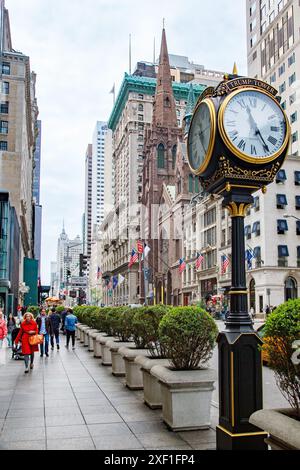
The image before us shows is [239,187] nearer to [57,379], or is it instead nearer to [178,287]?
[57,379]

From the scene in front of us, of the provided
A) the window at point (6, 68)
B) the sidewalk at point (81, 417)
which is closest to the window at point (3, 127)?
the window at point (6, 68)

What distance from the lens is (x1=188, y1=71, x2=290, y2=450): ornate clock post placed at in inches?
211

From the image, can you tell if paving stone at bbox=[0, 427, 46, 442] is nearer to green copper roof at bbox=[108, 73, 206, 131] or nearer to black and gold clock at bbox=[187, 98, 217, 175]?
black and gold clock at bbox=[187, 98, 217, 175]

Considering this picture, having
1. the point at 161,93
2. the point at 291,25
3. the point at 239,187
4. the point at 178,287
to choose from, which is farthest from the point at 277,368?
the point at 161,93

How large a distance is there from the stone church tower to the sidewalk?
298 feet

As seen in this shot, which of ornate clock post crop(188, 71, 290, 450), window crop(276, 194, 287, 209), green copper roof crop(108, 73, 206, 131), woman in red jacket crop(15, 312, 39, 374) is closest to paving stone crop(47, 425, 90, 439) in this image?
ornate clock post crop(188, 71, 290, 450)

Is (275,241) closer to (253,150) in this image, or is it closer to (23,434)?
(253,150)

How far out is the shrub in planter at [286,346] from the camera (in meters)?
4.13

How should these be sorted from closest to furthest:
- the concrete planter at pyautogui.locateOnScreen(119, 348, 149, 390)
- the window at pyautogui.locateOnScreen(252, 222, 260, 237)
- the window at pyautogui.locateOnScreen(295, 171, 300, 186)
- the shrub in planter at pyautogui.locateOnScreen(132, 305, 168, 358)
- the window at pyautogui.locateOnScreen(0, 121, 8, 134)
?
1. the shrub in planter at pyautogui.locateOnScreen(132, 305, 168, 358)
2. the concrete planter at pyautogui.locateOnScreen(119, 348, 149, 390)
3. the window at pyautogui.locateOnScreen(252, 222, 260, 237)
4. the window at pyautogui.locateOnScreen(295, 171, 300, 186)
5. the window at pyautogui.locateOnScreen(0, 121, 8, 134)

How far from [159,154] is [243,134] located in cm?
10490

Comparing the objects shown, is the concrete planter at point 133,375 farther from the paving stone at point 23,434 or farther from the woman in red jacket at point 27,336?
the woman in red jacket at point 27,336

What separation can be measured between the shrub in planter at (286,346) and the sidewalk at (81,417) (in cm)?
222

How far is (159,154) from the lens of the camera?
109438mm

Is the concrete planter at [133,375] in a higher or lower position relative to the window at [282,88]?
lower
